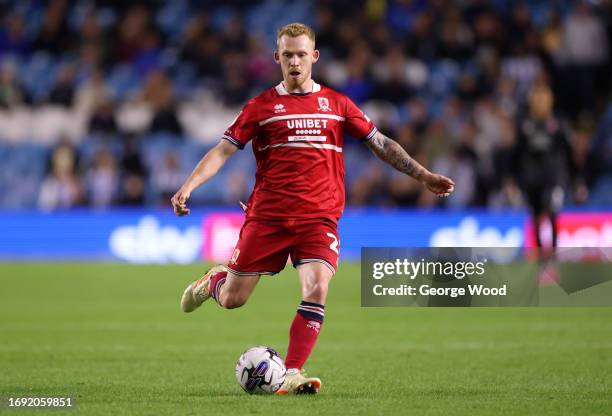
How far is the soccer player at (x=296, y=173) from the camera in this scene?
6.83m

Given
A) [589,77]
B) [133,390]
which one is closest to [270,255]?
[133,390]

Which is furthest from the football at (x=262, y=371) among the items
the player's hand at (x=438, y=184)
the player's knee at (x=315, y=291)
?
the player's hand at (x=438, y=184)

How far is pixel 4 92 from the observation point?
20578 millimetres

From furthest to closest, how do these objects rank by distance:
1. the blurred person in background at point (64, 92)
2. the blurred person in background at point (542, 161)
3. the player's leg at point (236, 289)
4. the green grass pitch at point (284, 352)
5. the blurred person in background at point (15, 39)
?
the blurred person in background at point (15, 39), the blurred person in background at point (64, 92), the blurred person in background at point (542, 161), the player's leg at point (236, 289), the green grass pitch at point (284, 352)

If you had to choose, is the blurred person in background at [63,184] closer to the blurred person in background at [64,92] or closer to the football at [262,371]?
the blurred person in background at [64,92]

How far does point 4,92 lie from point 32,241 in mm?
3170

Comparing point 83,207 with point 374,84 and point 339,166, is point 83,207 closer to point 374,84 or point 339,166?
point 374,84

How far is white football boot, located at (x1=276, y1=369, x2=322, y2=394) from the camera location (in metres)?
6.61

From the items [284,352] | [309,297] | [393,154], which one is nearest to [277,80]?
[284,352]

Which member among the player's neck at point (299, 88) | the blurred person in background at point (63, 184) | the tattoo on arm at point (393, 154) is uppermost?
the blurred person in background at point (63, 184)

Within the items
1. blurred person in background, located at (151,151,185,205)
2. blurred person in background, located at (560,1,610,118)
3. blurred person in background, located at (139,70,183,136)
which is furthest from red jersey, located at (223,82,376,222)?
blurred person in background, located at (560,1,610,118)

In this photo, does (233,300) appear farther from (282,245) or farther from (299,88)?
(299,88)

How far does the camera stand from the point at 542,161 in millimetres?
14328

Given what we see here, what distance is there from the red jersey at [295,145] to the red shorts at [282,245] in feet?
0.19
